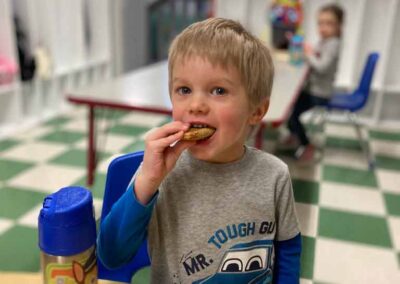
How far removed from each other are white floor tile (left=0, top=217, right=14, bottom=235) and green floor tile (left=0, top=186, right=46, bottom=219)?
0.04 metres

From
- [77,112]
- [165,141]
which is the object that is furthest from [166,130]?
[77,112]

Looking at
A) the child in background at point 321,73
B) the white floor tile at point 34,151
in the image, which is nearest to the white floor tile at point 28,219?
the white floor tile at point 34,151

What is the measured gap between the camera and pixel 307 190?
251 centimetres

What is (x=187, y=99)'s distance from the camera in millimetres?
690

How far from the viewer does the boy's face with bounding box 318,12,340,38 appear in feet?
9.77

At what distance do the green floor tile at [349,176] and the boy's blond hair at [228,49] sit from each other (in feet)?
7.09

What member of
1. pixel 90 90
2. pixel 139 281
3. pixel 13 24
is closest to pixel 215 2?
pixel 13 24

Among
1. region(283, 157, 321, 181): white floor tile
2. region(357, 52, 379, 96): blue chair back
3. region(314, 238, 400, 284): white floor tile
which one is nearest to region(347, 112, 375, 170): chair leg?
region(357, 52, 379, 96): blue chair back

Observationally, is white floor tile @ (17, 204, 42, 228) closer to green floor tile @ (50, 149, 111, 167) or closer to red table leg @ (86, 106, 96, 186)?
red table leg @ (86, 106, 96, 186)

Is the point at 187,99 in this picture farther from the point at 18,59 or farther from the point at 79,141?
the point at 18,59

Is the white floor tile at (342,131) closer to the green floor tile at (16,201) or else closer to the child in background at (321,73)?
the child in background at (321,73)

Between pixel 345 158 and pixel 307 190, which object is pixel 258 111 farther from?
pixel 345 158

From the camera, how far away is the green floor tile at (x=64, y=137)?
325 centimetres

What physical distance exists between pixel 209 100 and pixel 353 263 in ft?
4.78
